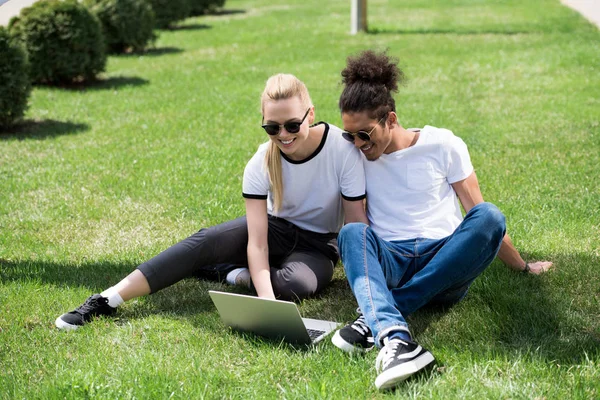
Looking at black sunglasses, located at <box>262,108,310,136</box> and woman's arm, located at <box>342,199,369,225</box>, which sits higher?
black sunglasses, located at <box>262,108,310,136</box>

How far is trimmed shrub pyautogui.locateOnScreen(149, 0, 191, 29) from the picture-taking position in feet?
58.9

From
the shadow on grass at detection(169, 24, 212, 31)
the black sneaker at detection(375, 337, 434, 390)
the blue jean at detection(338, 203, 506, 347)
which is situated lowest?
the shadow on grass at detection(169, 24, 212, 31)

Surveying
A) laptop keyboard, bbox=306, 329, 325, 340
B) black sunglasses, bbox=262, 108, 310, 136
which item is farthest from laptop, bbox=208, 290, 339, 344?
black sunglasses, bbox=262, 108, 310, 136

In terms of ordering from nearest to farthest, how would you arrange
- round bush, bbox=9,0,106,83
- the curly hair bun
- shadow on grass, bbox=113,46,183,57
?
the curly hair bun, round bush, bbox=9,0,106,83, shadow on grass, bbox=113,46,183,57

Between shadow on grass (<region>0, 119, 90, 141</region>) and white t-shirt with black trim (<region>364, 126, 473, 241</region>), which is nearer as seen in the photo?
white t-shirt with black trim (<region>364, 126, 473, 241</region>)

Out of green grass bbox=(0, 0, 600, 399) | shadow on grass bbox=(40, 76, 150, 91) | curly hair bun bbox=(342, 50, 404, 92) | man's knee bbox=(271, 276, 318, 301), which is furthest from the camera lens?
shadow on grass bbox=(40, 76, 150, 91)

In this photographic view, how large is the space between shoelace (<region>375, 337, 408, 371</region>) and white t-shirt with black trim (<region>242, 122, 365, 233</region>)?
1.06 meters

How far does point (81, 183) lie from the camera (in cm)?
694

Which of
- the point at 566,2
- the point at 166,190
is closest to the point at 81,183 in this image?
the point at 166,190

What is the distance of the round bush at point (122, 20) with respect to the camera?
14375mm

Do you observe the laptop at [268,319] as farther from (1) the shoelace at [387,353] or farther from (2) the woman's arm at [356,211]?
(2) the woman's arm at [356,211]

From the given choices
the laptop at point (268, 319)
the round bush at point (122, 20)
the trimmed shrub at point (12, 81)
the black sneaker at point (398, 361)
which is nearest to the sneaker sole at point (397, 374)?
the black sneaker at point (398, 361)

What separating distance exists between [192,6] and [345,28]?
554 cm

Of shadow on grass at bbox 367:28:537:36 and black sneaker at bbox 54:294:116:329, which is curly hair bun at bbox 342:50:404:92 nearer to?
black sneaker at bbox 54:294:116:329
